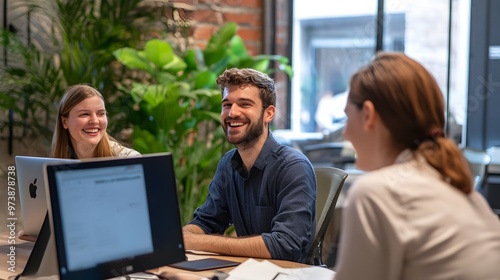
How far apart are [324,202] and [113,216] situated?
42.7 inches

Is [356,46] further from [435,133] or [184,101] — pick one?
[435,133]

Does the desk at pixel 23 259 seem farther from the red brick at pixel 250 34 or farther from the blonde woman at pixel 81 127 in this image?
the red brick at pixel 250 34

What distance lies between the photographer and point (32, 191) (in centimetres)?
229

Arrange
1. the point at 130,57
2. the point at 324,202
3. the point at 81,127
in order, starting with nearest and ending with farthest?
the point at 324,202 → the point at 81,127 → the point at 130,57

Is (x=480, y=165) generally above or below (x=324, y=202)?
below

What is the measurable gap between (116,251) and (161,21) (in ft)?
8.40

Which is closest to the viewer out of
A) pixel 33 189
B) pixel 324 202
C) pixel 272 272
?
pixel 272 272

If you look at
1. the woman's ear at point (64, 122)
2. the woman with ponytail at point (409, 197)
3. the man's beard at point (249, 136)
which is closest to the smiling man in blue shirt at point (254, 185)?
the man's beard at point (249, 136)

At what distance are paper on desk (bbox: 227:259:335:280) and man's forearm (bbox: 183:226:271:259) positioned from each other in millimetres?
96

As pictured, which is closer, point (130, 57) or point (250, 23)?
point (130, 57)

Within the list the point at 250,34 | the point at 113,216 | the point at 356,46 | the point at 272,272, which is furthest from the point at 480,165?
the point at 113,216

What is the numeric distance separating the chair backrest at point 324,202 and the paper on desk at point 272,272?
43 centimetres

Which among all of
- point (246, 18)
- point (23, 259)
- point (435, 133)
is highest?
point (246, 18)

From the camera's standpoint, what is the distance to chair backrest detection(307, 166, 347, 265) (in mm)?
2648
